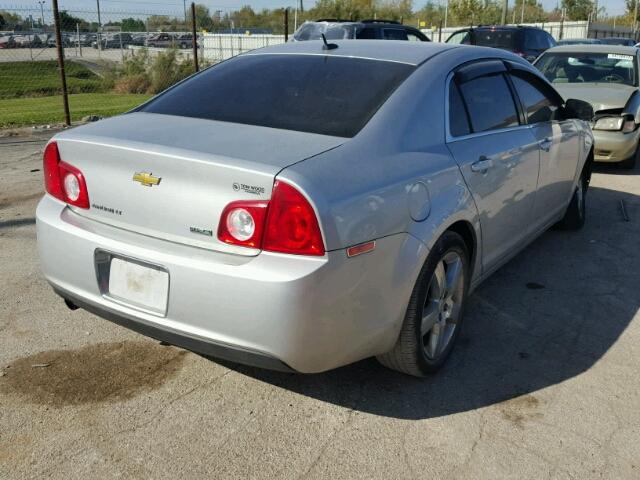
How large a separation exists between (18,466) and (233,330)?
1021 millimetres

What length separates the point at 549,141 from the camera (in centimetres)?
462

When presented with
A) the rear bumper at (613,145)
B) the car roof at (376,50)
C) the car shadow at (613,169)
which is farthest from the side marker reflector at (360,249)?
the car shadow at (613,169)

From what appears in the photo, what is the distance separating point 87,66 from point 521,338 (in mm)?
25368

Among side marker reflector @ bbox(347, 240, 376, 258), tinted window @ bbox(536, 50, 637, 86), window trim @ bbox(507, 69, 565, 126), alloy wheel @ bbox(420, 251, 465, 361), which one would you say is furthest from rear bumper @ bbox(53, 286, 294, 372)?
tinted window @ bbox(536, 50, 637, 86)

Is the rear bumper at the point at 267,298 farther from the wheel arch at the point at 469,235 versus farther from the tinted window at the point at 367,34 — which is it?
the tinted window at the point at 367,34

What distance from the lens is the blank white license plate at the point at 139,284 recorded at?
8.98ft

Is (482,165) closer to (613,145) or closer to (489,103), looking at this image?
(489,103)

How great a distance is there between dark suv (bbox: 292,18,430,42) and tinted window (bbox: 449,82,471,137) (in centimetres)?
1013

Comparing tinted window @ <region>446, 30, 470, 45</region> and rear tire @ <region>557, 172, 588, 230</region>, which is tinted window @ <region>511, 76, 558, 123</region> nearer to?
rear tire @ <region>557, 172, 588, 230</region>

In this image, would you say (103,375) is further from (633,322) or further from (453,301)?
(633,322)

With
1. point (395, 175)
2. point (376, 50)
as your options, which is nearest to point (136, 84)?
point (376, 50)

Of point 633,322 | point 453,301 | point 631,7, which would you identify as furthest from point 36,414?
point 631,7

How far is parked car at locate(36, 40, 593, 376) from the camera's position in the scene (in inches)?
100

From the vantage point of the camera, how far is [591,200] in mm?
7273
